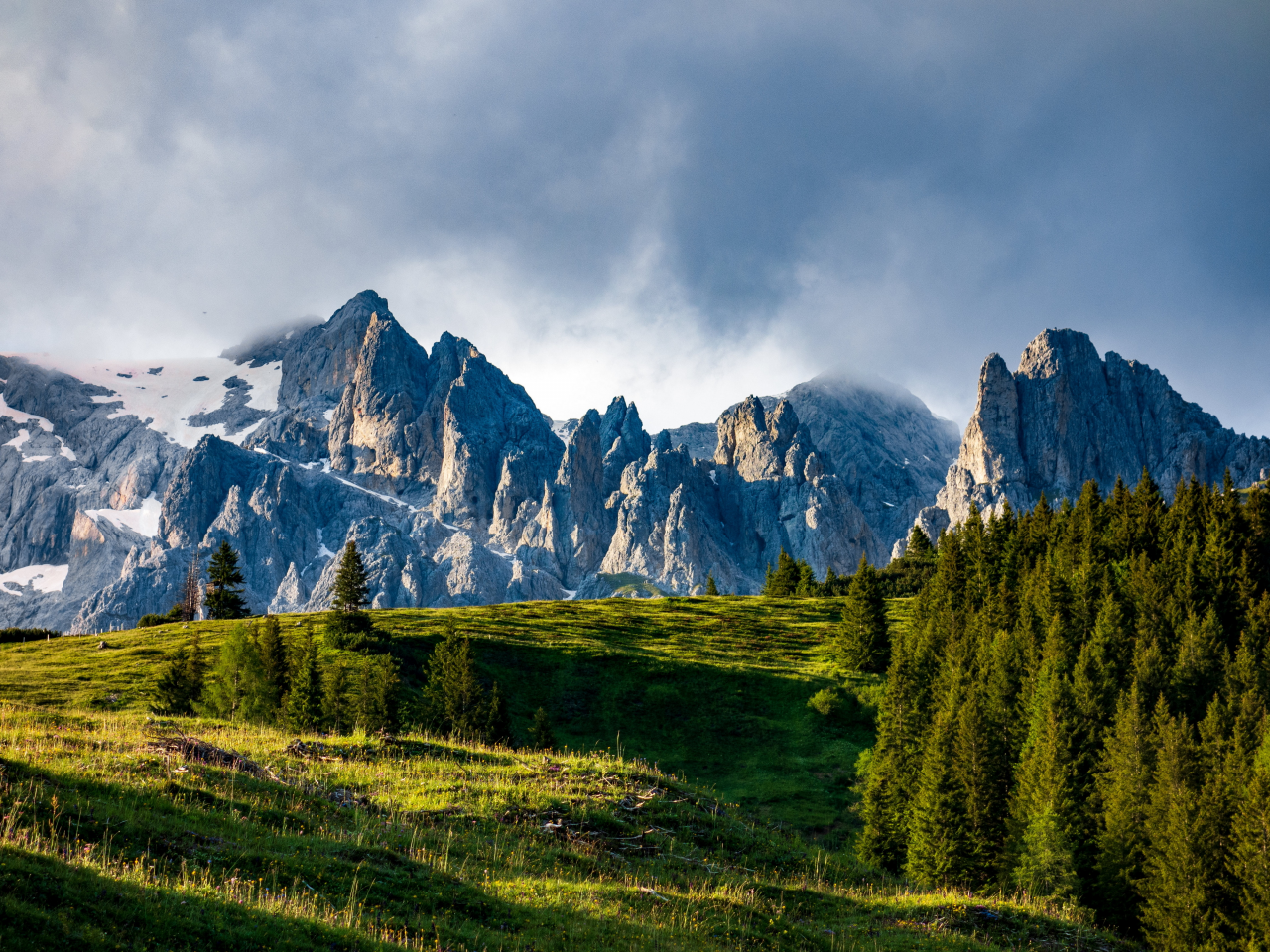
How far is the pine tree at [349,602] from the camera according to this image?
76.9 m

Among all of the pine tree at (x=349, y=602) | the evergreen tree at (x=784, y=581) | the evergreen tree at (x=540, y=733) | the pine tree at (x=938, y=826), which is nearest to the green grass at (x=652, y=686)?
the pine tree at (x=349, y=602)

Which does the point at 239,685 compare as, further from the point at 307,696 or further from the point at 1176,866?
the point at 1176,866

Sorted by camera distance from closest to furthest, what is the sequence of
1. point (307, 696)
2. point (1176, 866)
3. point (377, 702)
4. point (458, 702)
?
point (1176, 866) → point (377, 702) → point (307, 696) → point (458, 702)

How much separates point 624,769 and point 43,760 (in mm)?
17613

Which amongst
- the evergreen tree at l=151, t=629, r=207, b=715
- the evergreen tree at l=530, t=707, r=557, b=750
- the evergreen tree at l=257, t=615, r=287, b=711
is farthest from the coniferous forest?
the evergreen tree at l=151, t=629, r=207, b=715

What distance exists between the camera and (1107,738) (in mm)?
52906

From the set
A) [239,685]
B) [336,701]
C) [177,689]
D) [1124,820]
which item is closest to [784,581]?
[1124,820]

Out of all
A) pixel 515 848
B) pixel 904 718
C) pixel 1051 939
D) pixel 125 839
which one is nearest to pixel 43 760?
pixel 125 839

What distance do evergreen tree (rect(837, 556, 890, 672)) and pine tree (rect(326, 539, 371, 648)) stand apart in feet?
172

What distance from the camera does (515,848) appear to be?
19.7 m

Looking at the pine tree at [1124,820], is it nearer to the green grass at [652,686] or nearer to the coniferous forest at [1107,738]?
the coniferous forest at [1107,738]

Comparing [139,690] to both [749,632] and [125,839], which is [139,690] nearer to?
[125,839]

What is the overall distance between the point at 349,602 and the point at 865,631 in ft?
184

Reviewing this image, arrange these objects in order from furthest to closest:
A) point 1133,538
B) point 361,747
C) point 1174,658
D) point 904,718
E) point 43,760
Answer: point 1133,538
point 1174,658
point 904,718
point 361,747
point 43,760
